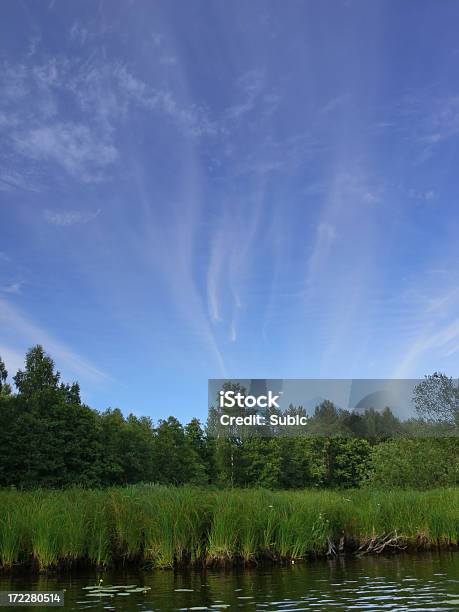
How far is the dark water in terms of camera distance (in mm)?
11875

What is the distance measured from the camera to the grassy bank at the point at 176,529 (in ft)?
53.7

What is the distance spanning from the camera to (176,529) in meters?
16.6

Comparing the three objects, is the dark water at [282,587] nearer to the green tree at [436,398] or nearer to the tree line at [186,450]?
the tree line at [186,450]

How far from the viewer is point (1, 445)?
190ft

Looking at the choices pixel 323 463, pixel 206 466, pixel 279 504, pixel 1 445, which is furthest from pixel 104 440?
pixel 279 504

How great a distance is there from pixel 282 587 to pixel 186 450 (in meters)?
62.7

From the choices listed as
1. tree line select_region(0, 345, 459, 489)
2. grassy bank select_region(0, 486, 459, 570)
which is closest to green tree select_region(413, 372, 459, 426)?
tree line select_region(0, 345, 459, 489)

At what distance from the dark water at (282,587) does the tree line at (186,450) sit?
33.9 metres

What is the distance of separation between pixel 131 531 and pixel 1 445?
149 feet

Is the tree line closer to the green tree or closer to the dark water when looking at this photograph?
the green tree

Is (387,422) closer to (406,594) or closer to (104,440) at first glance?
(104,440)

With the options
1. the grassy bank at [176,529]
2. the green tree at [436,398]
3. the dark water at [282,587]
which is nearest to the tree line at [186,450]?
the green tree at [436,398]

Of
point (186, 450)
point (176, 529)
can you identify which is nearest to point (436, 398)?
point (186, 450)

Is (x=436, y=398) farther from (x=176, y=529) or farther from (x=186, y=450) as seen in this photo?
(x=176, y=529)
